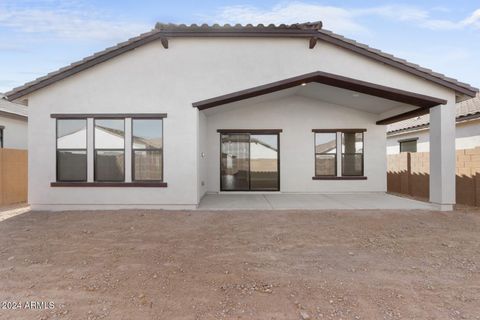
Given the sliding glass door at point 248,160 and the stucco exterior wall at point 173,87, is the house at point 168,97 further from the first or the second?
the sliding glass door at point 248,160

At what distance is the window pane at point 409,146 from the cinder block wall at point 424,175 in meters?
2.28

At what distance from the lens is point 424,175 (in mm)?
10500

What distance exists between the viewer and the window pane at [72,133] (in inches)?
317

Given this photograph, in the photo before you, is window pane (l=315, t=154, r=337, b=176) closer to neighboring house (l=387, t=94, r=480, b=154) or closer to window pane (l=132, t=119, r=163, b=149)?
neighboring house (l=387, t=94, r=480, b=154)

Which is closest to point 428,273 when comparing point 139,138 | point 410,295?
point 410,295

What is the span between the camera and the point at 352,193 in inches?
436

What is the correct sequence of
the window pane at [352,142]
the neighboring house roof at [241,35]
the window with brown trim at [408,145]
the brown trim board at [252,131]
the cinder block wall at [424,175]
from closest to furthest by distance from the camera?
the neighboring house roof at [241,35]
the cinder block wall at [424,175]
the brown trim board at [252,131]
the window pane at [352,142]
the window with brown trim at [408,145]

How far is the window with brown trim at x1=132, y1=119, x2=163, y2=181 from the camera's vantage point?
8031mm

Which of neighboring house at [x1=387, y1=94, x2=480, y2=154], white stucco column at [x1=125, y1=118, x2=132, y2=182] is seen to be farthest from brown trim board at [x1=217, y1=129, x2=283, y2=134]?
neighboring house at [x1=387, y1=94, x2=480, y2=154]

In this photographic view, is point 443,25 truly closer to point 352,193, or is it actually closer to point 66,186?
point 352,193

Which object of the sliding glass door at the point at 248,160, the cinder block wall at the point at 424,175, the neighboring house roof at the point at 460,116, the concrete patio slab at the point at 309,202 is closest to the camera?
the concrete patio slab at the point at 309,202

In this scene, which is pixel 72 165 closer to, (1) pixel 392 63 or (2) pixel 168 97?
(2) pixel 168 97

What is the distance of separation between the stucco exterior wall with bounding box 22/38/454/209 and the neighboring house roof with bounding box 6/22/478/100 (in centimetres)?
20

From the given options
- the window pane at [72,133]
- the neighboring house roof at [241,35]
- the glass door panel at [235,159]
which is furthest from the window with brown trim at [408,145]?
the window pane at [72,133]
